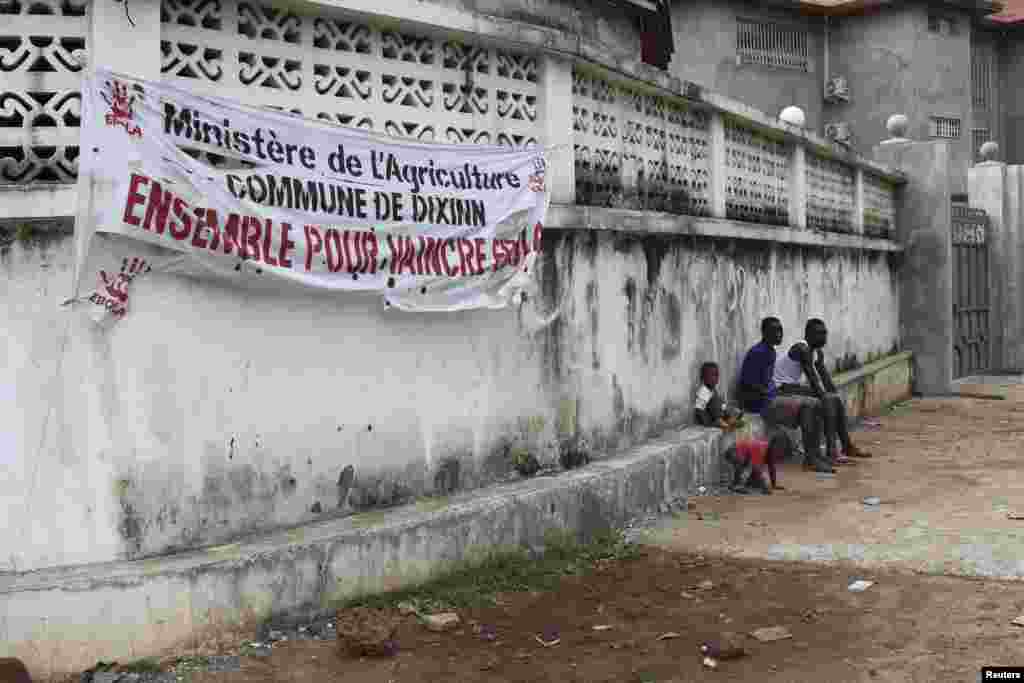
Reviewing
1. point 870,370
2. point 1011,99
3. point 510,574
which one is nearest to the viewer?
point 510,574

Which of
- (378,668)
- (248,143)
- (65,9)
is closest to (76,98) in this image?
(65,9)

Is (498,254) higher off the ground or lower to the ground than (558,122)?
lower

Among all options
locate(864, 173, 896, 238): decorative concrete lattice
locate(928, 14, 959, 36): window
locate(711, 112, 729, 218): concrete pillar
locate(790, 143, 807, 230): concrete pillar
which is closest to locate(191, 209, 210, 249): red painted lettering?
locate(711, 112, 729, 218): concrete pillar

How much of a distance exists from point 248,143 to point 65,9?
825 mm

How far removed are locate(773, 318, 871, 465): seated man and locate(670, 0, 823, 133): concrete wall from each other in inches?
524

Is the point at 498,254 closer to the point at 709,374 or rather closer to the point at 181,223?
the point at 181,223

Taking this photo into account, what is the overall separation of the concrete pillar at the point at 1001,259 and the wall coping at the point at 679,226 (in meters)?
4.96

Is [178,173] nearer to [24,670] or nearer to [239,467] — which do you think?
[239,467]

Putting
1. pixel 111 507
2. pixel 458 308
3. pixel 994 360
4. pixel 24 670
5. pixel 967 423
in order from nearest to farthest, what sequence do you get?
pixel 24 670
pixel 111 507
pixel 458 308
pixel 967 423
pixel 994 360

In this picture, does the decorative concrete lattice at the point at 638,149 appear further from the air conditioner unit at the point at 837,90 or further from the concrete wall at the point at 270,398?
the air conditioner unit at the point at 837,90

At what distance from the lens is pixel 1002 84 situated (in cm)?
2644

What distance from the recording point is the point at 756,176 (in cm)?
909

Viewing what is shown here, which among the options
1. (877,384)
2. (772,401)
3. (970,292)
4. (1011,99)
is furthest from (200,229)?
(1011,99)

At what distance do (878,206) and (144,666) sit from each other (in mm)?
11403
